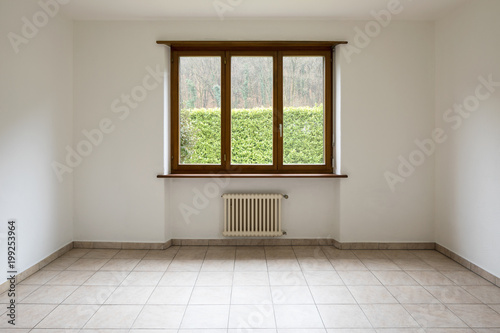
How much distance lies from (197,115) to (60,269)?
83.5 inches

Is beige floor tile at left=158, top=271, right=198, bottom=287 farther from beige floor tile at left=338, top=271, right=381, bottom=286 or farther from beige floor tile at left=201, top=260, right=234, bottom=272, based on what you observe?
beige floor tile at left=338, top=271, right=381, bottom=286

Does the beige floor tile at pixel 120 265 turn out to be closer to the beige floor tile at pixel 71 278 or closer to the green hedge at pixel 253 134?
the beige floor tile at pixel 71 278

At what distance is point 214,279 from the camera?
330 centimetres

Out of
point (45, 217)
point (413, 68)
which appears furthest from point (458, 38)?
point (45, 217)

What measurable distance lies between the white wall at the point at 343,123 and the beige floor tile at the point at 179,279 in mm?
930

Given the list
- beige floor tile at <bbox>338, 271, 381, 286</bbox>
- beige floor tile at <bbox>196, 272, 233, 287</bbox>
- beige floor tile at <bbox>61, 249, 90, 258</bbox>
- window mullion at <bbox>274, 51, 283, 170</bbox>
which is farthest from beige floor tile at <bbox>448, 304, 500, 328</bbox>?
beige floor tile at <bbox>61, 249, 90, 258</bbox>

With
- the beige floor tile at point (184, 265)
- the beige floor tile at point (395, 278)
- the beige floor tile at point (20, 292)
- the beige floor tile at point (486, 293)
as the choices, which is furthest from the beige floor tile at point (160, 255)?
the beige floor tile at point (486, 293)

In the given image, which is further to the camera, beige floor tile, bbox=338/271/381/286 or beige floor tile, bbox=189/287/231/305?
beige floor tile, bbox=338/271/381/286

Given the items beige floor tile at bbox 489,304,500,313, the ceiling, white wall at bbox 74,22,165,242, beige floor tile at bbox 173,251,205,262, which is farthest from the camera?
white wall at bbox 74,22,165,242

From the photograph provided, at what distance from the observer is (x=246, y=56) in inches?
170

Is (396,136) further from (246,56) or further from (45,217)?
(45,217)

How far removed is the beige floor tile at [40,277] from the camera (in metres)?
3.21

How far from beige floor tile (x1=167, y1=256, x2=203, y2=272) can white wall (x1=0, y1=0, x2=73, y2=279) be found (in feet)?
4.12

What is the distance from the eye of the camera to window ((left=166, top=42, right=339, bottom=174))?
14.1 ft
